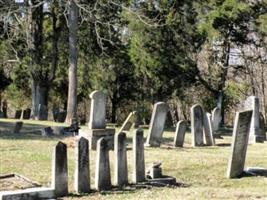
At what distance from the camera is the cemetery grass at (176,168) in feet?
31.6

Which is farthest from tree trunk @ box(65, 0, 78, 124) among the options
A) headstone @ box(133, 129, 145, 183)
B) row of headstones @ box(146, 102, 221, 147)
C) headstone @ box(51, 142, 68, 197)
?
headstone @ box(51, 142, 68, 197)

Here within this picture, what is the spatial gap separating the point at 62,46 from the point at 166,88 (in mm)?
7481

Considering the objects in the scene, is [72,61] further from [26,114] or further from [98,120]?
[98,120]

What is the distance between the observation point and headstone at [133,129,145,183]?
34.5 feet

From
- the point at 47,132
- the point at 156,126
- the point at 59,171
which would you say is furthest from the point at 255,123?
the point at 59,171

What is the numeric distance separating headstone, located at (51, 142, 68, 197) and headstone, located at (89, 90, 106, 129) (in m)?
6.89

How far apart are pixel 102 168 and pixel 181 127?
27.1ft

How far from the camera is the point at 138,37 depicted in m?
34.4

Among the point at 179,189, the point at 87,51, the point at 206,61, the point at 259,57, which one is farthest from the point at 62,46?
the point at 179,189

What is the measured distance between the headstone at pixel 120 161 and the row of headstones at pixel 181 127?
7135 millimetres

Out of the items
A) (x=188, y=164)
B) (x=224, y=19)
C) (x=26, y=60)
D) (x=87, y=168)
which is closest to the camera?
(x=87, y=168)

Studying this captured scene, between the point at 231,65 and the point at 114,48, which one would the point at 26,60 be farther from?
the point at 231,65

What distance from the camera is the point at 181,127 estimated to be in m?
17.9

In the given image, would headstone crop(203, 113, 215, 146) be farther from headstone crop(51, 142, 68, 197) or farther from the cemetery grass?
headstone crop(51, 142, 68, 197)
